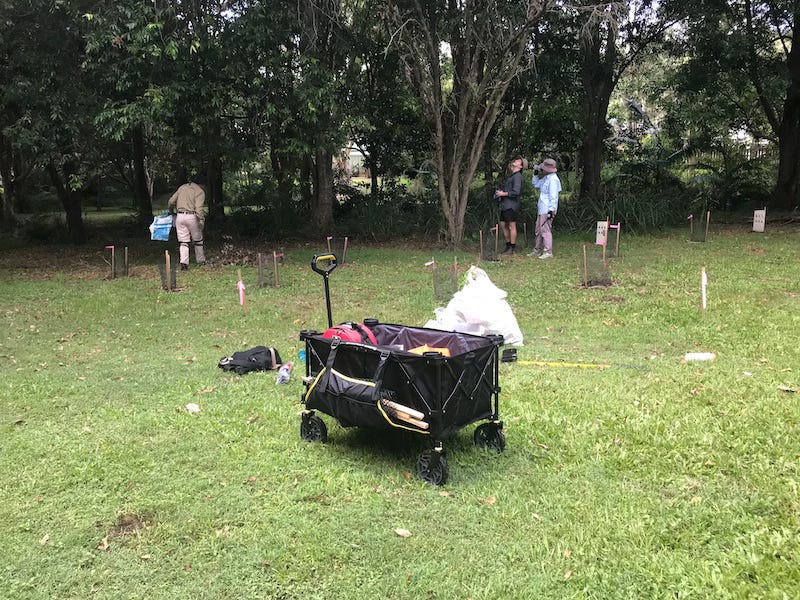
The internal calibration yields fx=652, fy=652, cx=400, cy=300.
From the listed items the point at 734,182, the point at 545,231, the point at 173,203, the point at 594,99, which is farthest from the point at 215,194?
the point at 734,182

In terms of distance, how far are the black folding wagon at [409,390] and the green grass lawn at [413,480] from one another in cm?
18

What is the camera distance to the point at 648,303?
7680 mm

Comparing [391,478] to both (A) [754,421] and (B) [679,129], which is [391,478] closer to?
(A) [754,421]

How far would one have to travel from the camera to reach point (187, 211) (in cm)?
1159

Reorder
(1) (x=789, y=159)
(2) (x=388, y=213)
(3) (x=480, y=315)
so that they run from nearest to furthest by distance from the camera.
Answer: (3) (x=480, y=315), (2) (x=388, y=213), (1) (x=789, y=159)

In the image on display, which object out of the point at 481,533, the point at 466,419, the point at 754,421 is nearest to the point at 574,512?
the point at 481,533

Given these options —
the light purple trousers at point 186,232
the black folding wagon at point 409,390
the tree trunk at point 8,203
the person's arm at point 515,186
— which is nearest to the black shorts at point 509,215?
the person's arm at point 515,186

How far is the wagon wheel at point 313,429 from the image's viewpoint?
161 inches

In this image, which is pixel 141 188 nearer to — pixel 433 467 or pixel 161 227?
pixel 161 227

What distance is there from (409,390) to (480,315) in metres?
2.77

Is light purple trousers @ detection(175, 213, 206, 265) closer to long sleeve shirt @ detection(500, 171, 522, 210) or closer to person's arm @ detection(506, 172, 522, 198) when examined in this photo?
long sleeve shirt @ detection(500, 171, 522, 210)

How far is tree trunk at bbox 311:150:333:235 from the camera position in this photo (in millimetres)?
15055

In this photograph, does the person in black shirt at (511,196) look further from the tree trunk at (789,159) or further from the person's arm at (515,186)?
the tree trunk at (789,159)

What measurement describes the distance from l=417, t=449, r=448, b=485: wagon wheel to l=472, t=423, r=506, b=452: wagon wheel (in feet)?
1.55
